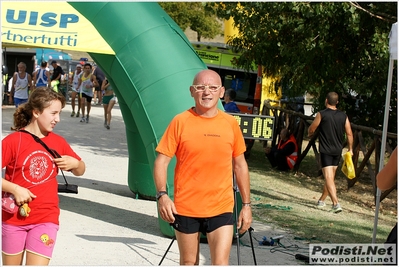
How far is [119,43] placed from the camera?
27.0 ft

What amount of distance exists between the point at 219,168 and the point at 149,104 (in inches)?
120

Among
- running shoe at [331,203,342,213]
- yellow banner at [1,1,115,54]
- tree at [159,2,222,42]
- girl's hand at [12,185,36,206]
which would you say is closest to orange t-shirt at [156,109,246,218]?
girl's hand at [12,185,36,206]

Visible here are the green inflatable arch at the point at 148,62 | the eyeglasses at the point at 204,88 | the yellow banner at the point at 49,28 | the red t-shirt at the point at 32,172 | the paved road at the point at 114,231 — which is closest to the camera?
the red t-shirt at the point at 32,172

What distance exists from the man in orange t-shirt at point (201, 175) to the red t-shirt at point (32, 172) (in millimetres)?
786

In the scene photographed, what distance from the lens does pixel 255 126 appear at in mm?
9922

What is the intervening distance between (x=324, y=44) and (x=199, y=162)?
8.39 meters

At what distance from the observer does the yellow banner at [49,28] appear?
328 inches

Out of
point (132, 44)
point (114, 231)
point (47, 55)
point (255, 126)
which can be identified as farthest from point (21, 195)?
point (47, 55)

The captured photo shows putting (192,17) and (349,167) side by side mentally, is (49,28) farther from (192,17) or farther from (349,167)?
(192,17)

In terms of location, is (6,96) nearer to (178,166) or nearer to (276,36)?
(276,36)

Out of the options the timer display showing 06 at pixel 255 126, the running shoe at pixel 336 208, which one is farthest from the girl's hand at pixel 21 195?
the running shoe at pixel 336 208

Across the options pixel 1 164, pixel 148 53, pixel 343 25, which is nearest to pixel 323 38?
pixel 343 25

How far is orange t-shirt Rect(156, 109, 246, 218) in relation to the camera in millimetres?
5008

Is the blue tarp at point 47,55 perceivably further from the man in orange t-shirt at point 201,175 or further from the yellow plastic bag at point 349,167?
the man in orange t-shirt at point 201,175
